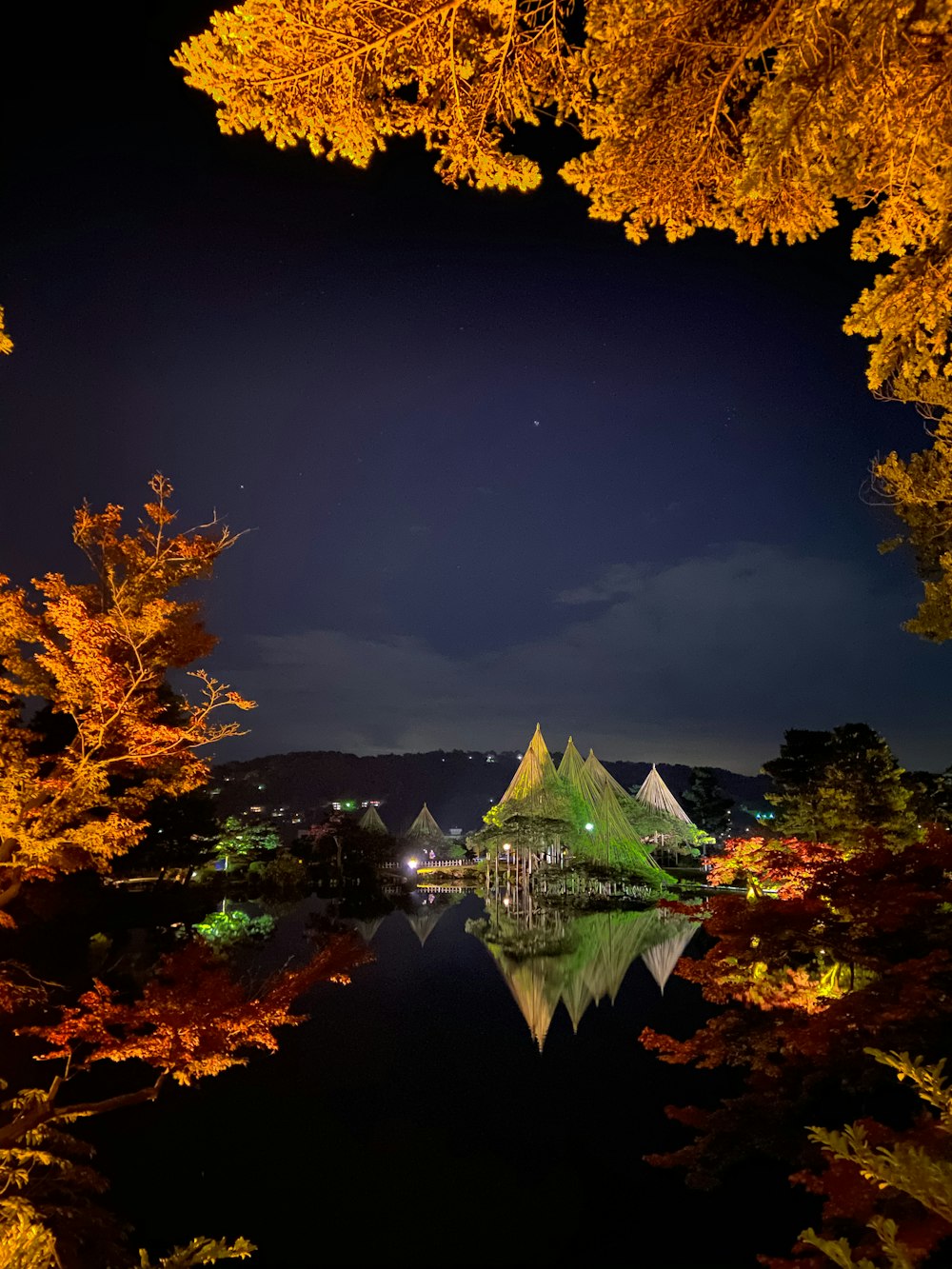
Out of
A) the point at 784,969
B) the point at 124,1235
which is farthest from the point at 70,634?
the point at 784,969

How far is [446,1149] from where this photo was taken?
663 cm

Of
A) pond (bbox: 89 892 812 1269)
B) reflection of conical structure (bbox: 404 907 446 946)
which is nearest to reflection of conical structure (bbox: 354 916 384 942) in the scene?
reflection of conical structure (bbox: 404 907 446 946)

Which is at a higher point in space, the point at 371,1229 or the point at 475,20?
the point at 475,20

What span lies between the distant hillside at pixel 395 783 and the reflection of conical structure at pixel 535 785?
49184 millimetres

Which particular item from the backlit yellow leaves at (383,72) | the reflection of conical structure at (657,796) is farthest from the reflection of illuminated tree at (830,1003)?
the reflection of conical structure at (657,796)

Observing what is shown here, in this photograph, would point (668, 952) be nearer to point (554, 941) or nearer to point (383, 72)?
point (554, 941)

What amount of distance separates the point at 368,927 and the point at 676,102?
19.8 metres

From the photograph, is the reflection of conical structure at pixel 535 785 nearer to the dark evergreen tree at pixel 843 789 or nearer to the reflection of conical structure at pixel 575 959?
the reflection of conical structure at pixel 575 959

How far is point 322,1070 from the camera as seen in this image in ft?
27.6

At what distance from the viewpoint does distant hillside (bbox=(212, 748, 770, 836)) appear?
8462 cm

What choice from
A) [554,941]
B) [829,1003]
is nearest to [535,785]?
[554,941]

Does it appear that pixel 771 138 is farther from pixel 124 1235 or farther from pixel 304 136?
pixel 124 1235

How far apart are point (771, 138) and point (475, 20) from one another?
2.27m

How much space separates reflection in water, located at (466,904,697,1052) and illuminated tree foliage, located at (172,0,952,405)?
1047 centimetres
